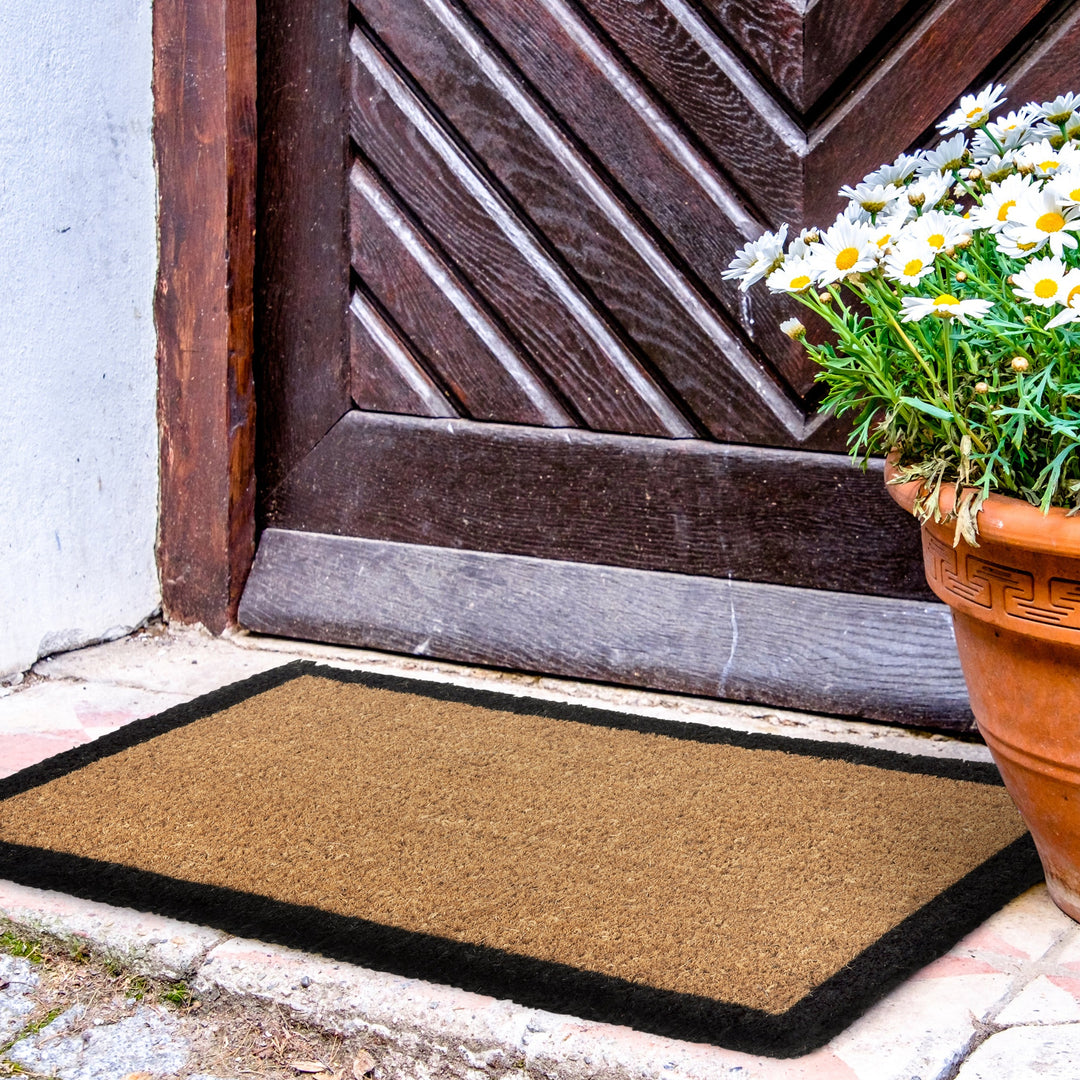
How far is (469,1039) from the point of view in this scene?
127 centimetres

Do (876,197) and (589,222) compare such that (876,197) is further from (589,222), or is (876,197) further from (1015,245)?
(589,222)

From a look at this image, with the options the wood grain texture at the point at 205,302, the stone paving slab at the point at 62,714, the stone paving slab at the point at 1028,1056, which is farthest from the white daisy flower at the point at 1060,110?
the stone paving slab at the point at 62,714

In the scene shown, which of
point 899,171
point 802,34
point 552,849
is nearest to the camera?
point 899,171

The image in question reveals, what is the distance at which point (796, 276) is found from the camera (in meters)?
1.36

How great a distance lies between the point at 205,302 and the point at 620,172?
81cm

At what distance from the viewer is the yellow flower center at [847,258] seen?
1.34 metres

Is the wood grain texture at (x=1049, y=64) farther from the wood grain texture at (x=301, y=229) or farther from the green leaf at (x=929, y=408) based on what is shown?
the wood grain texture at (x=301, y=229)

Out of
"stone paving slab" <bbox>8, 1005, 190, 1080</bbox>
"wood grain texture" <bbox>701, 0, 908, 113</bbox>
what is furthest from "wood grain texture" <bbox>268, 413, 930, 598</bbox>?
"stone paving slab" <bbox>8, 1005, 190, 1080</bbox>

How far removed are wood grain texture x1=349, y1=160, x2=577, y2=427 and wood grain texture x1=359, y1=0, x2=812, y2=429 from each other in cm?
19

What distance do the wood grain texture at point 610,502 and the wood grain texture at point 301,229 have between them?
8 centimetres

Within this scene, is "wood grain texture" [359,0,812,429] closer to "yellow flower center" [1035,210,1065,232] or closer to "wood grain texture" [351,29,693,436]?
"wood grain texture" [351,29,693,436]

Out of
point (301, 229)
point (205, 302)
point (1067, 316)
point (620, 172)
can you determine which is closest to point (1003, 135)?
point (1067, 316)

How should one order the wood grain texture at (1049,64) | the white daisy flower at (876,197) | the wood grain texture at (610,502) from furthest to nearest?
1. the wood grain texture at (610,502)
2. the wood grain texture at (1049,64)
3. the white daisy flower at (876,197)

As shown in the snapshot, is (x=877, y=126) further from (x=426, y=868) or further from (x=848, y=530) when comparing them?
(x=426, y=868)
